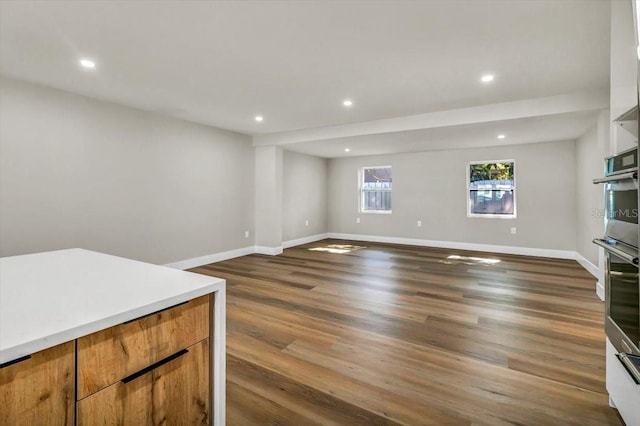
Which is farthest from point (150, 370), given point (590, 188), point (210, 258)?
point (590, 188)

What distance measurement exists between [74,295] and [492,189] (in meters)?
6.86

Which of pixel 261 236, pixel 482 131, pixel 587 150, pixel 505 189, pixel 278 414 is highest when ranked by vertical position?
pixel 482 131

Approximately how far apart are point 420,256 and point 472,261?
0.88 metres

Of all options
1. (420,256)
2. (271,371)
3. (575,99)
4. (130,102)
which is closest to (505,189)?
(420,256)

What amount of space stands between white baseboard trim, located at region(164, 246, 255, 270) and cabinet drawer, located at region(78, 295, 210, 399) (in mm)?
3876

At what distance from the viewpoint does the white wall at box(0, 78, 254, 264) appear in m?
3.13

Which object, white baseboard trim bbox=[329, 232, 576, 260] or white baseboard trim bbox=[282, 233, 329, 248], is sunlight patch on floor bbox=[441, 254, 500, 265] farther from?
white baseboard trim bbox=[282, 233, 329, 248]

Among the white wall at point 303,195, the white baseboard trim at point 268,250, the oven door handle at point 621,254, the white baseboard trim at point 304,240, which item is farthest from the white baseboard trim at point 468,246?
the oven door handle at point 621,254

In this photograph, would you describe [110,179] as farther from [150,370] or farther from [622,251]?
[622,251]

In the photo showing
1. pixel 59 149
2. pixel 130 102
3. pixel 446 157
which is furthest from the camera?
pixel 446 157

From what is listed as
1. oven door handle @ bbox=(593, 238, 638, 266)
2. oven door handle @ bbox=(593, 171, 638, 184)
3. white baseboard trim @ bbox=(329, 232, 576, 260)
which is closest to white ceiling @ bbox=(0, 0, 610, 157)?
oven door handle @ bbox=(593, 171, 638, 184)

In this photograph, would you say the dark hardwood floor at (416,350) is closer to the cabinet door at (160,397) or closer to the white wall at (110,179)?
the cabinet door at (160,397)

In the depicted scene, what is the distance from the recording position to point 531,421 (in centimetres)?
154

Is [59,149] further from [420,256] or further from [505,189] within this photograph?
[505,189]
